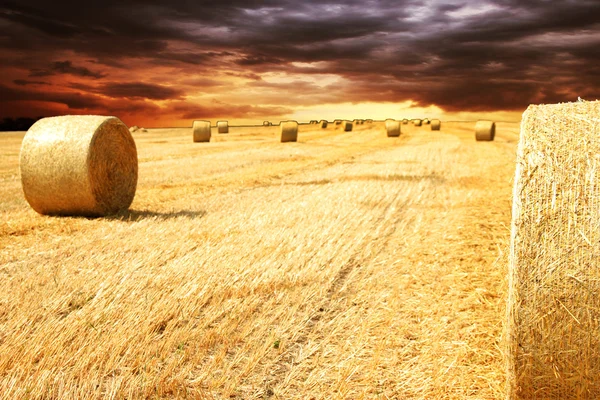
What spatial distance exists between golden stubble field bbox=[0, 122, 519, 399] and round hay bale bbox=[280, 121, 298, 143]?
77.9 ft

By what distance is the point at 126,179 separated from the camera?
10.6 m

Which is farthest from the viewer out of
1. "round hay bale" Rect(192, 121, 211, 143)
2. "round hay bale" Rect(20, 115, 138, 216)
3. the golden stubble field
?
"round hay bale" Rect(192, 121, 211, 143)

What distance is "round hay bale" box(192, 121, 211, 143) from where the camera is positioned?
1356 inches

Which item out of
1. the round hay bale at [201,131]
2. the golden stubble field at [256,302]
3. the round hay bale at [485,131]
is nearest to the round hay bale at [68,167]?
the golden stubble field at [256,302]

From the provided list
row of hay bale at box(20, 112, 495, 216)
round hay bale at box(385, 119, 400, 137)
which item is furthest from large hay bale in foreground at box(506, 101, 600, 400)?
round hay bale at box(385, 119, 400, 137)

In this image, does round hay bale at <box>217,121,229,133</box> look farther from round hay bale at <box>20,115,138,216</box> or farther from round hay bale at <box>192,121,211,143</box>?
round hay bale at <box>20,115,138,216</box>

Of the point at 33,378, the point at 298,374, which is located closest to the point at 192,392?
the point at 298,374

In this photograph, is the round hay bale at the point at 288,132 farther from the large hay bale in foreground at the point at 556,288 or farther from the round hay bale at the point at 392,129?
the large hay bale in foreground at the point at 556,288

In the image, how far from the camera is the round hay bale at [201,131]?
34.4 metres

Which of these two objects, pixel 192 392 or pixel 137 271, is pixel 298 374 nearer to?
pixel 192 392

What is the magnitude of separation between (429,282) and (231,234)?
321cm

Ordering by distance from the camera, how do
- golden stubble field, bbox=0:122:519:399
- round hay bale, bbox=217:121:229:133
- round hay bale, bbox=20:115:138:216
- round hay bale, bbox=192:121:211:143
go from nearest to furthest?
golden stubble field, bbox=0:122:519:399, round hay bale, bbox=20:115:138:216, round hay bale, bbox=192:121:211:143, round hay bale, bbox=217:121:229:133

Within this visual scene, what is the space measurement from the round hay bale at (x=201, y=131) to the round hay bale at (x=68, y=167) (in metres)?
24.7

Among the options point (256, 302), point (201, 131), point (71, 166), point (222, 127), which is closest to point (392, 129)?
point (201, 131)
